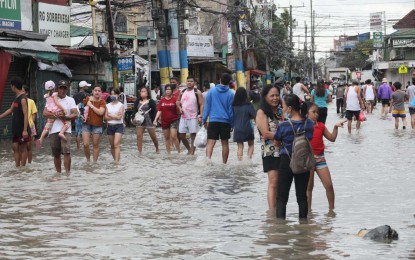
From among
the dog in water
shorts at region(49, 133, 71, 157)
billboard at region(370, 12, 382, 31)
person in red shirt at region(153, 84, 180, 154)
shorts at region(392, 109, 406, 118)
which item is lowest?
the dog in water

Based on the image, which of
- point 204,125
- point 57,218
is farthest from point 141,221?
point 204,125

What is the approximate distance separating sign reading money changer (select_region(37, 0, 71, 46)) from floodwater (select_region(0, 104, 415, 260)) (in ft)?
39.7

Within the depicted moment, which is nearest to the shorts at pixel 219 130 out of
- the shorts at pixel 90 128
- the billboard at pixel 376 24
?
the shorts at pixel 90 128

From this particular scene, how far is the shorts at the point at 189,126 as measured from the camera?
18125mm

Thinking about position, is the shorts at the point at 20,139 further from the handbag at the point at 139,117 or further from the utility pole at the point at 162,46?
the utility pole at the point at 162,46

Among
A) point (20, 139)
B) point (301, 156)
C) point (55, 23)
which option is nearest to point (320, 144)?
point (301, 156)

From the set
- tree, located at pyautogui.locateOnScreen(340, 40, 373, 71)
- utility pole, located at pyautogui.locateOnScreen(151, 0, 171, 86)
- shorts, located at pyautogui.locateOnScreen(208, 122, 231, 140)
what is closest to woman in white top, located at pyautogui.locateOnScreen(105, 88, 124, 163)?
shorts, located at pyautogui.locateOnScreen(208, 122, 231, 140)

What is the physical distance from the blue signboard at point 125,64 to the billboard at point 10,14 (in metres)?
8.82

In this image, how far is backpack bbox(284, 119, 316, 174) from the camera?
876 cm

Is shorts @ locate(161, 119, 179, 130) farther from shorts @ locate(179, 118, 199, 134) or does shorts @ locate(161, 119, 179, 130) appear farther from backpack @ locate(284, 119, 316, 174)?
backpack @ locate(284, 119, 316, 174)

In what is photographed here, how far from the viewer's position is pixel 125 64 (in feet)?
116

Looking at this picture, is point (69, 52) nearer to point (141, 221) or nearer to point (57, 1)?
point (57, 1)

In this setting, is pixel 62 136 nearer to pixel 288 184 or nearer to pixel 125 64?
pixel 288 184

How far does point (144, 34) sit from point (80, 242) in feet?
149
